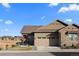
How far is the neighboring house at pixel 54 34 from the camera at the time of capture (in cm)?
3017

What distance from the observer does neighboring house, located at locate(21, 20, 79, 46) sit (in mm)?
30172

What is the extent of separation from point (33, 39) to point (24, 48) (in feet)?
8.50

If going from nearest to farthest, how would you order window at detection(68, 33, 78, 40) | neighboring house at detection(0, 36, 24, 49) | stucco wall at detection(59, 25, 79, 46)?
neighboring house at detection(0, 36, 24, 49), stucco wall at detection(59, 25, 79, 46), window at detection(68, 33, 78, 40)

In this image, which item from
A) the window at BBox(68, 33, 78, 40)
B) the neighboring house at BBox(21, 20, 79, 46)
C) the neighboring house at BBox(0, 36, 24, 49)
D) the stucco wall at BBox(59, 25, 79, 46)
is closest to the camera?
the neighboring house at BBox(0, 36, 24, 49)

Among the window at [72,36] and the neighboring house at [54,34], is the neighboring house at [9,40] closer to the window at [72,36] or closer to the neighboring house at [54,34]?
the neighboring house at [54,34]

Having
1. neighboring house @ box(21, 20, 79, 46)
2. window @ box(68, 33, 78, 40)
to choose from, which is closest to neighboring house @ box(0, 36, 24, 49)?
neighboring house @ box(21, 20, 79, 46)

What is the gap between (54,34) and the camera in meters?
31.6

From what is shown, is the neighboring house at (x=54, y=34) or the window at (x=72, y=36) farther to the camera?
the window at (x=72, y=36)

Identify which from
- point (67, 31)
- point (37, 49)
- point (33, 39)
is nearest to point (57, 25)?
point (67, 31)

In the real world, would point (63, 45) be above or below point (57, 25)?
below

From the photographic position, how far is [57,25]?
31.5 m

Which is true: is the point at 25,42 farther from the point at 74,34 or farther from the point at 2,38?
the point at 74,34

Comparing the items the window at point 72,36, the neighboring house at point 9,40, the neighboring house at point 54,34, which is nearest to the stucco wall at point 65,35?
the neighboring house at point 54,34

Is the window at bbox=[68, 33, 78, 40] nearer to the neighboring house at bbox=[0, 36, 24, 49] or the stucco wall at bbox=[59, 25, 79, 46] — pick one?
the stucco wall at bbox=[59, 25, 79, 46]
